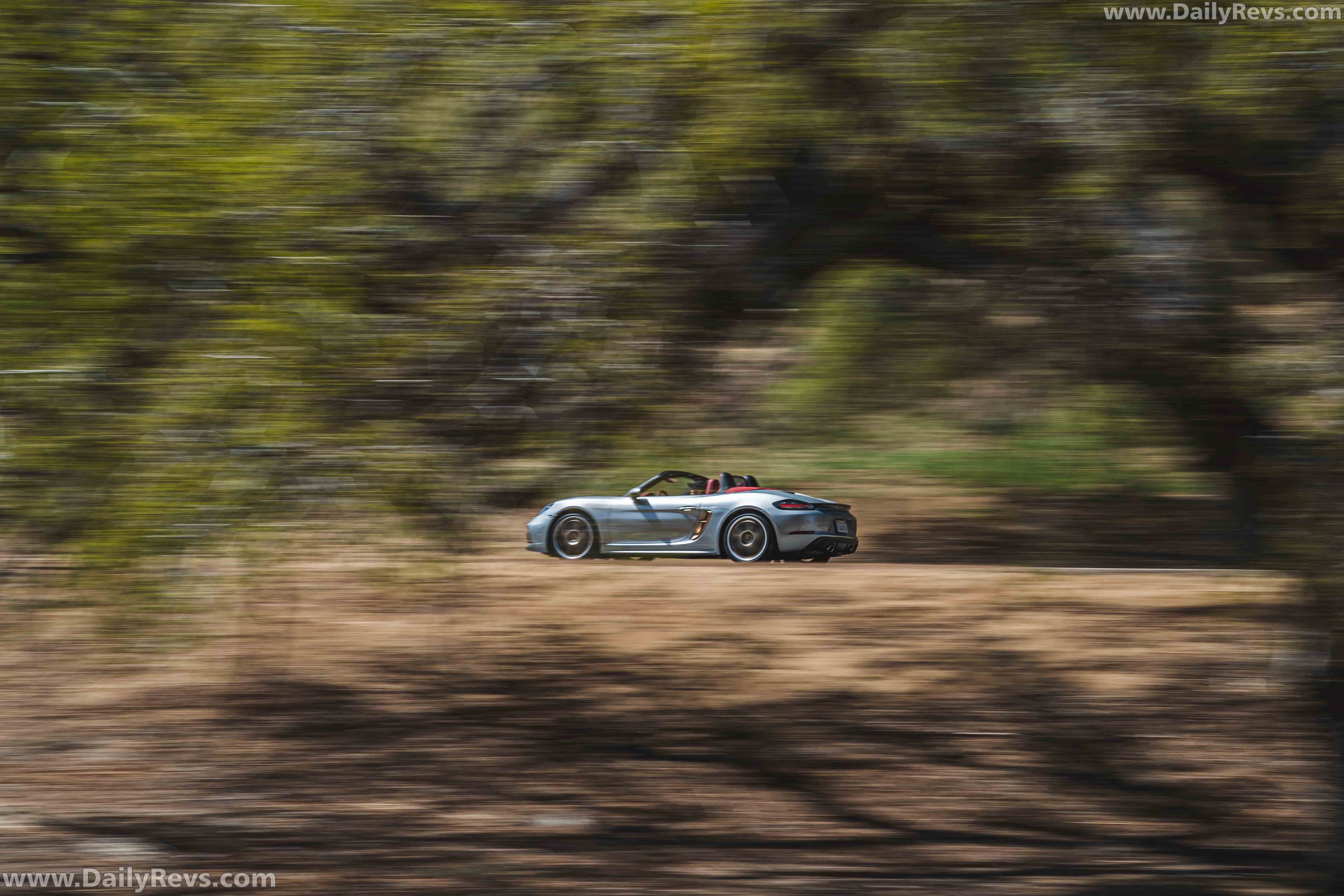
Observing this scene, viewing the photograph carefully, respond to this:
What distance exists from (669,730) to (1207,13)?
5778 millimetres

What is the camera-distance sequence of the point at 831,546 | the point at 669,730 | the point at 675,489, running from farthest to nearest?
the point at 831,546 → the point at 675,489 → the point at 669,730

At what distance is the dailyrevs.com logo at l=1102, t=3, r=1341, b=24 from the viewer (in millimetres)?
3930

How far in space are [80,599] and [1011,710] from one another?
6.27 metres

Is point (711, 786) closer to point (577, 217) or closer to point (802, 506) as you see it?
point (802, 506)

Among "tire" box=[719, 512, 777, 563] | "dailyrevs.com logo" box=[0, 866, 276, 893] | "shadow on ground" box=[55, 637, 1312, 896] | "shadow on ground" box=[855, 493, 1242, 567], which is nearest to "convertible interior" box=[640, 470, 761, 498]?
"tire" box=[719, 512, 777, 563]

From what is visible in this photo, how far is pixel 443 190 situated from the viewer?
14.1 feet

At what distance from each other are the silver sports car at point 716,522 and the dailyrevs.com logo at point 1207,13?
6.45 meters

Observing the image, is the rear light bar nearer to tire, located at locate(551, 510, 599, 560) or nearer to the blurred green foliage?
tire, located at locate(551, 510, 599, 560)

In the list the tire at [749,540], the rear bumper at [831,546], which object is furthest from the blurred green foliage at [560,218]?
the rear bumper at [831,546]

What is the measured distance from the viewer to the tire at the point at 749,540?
1044 cm

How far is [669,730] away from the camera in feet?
27.0

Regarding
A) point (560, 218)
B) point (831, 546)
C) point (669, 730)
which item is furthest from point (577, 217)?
point (831, 546)

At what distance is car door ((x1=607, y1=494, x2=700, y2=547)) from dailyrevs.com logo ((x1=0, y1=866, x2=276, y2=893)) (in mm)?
5540

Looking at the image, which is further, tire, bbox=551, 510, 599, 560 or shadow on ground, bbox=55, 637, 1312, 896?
tire, bbox=551, 510, 599, 560
